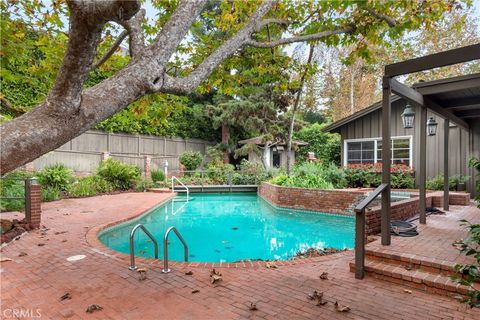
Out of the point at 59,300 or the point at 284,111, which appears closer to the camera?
the point at 59,300

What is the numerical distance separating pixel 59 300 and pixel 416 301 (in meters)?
3.79

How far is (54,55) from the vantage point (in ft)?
15.5

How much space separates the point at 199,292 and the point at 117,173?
11.7 meters

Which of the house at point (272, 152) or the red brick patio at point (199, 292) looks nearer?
the red brick patio at point (199, 292)

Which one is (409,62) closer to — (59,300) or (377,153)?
(59,300)

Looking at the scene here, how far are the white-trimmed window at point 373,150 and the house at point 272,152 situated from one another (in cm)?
465

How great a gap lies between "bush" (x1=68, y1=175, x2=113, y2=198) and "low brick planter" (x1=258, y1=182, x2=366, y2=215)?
739 cm

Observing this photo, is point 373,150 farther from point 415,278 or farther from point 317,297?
point 317,297

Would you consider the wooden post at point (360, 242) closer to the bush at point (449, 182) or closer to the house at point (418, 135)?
the house at point (418, 135)

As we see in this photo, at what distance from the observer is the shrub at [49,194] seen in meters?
10.5

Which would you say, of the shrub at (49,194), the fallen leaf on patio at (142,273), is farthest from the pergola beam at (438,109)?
the shrub at (49,194)

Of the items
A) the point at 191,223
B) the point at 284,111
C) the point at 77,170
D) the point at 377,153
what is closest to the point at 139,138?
the point at 77,170

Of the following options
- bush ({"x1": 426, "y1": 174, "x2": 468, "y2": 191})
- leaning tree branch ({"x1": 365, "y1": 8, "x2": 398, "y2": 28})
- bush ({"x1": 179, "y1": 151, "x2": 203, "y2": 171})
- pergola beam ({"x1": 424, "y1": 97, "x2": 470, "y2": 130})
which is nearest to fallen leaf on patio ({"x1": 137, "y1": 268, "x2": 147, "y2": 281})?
leaning tree branch ({"x1": 365, "y1": 8, "x2": 398, "y2": 28})

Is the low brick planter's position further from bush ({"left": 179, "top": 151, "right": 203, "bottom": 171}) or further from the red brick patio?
bush ({"left": 179, "top": 151, "right": 203, "bottom": 171})
